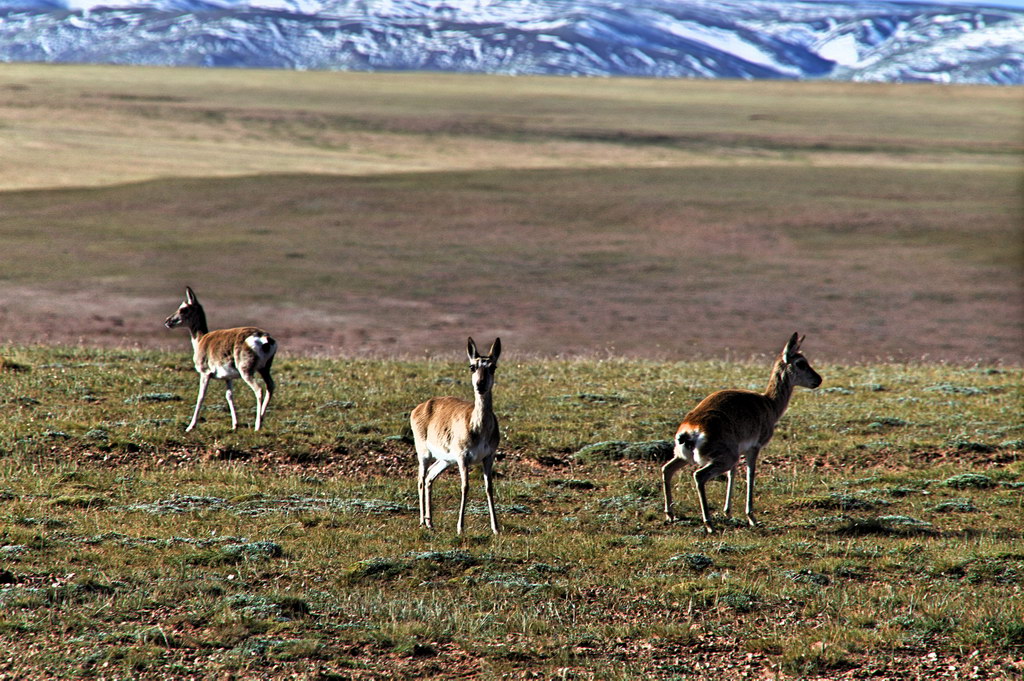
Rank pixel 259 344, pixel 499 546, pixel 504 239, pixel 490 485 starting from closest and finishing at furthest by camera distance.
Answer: pixel 499 546, pixel 490 485, pixel 259 344, pixel 504 239

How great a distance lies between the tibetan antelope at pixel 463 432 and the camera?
38.4ft

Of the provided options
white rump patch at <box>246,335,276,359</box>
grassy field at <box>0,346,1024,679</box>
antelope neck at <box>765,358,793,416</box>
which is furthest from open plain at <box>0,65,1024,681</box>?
white rump patch at <box>246,335,276,359</box>

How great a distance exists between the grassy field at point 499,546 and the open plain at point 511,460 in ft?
0.14

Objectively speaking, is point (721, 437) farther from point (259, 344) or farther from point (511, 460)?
point (259, 344)

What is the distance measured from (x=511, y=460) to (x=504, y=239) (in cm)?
4169

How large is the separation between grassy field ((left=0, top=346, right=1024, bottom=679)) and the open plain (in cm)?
4

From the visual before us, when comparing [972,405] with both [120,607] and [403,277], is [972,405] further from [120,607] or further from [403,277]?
[403,277]

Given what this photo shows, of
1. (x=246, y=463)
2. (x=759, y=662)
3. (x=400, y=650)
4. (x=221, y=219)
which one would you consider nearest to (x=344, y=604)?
(x=400, y=650)

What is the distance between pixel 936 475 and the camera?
15.5m

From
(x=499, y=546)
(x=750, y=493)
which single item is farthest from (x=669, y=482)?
(x=499, y=546)

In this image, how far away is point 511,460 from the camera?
16.4 metres

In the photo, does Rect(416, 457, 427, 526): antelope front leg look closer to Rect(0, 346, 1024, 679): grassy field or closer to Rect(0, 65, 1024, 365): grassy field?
Rect(0, 346, 1024, 679): grassy field

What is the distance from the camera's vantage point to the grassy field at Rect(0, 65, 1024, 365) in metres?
38.5

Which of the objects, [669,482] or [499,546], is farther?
[669,482]
